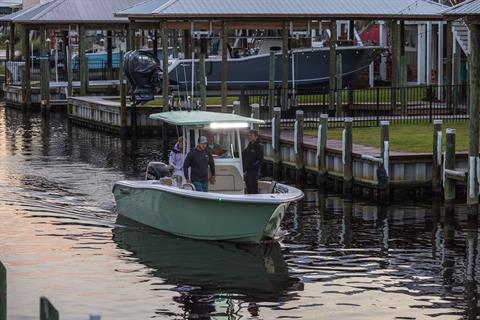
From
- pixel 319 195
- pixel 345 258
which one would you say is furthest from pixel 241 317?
pixel 319 195

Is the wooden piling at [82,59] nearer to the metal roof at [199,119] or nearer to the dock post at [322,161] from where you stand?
the dock post at [322,161]

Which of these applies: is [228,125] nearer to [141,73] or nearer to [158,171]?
[158,171]

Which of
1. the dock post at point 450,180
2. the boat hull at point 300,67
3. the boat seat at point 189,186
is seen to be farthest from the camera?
the boat hull at point 300,67

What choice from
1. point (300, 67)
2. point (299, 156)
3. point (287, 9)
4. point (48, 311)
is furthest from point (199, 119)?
point (300, 67)

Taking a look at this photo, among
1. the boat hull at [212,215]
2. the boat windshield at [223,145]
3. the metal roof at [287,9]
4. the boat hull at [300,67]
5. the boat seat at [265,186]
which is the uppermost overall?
the metal roof at [287,9]

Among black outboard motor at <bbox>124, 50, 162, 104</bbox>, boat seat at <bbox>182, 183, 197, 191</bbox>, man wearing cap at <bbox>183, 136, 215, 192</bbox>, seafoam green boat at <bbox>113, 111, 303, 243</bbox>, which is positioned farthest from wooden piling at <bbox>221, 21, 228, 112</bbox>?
boat seat at <bbox>182, 183, 197, 191</bbox>

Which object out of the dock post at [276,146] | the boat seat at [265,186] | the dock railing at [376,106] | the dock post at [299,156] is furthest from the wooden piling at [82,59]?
the boat seat at [265,186]

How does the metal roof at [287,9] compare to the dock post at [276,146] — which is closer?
the dock post at [276,146]

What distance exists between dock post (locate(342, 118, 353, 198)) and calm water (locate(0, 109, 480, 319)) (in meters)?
0.63

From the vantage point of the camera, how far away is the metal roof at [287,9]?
44.5 m

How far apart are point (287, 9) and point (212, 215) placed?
2051 cm

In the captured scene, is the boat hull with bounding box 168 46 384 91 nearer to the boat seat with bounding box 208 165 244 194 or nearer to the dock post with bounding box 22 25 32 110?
the dock post with bounding box 22 25 32 110

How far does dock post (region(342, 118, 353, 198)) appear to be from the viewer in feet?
110

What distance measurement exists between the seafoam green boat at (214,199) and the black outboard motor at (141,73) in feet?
71.8
